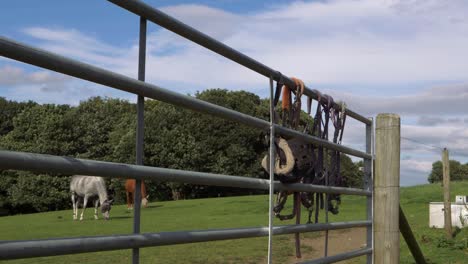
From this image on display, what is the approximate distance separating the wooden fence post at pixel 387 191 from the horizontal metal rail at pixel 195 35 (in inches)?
70.0

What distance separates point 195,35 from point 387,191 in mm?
3042

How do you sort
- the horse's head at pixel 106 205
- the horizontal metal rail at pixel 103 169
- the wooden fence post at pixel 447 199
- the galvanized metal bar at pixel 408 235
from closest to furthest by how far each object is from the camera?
1. the horizontal metal rail at pixel 103 169
2. the horse's head at pixel 106 205
3. the galvanized metal bar at pixel 408 235
4. the wooden fence post at pixel 447 199

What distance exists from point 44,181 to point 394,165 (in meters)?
3.62

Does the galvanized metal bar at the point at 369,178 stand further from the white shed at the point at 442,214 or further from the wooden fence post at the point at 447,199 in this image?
the white shed at the point at 442,214

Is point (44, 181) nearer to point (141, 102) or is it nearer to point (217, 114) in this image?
point (141, 102)

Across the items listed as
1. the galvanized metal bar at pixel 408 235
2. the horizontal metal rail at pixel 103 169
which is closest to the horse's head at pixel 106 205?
the horizontal metal rail at pixel 103 169

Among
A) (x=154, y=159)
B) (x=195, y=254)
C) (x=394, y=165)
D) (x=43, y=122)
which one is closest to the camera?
(x=43, y=122)

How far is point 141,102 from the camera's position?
2.34 m

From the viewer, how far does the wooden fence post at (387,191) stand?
5105mm

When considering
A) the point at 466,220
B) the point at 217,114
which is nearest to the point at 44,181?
the point at 217,114

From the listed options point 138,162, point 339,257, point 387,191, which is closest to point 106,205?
point 339,257

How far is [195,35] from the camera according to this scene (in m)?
2.71

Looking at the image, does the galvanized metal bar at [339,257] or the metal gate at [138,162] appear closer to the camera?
the metal gate at [138,162]

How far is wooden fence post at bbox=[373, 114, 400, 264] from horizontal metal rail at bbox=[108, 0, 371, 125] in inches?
70.0
